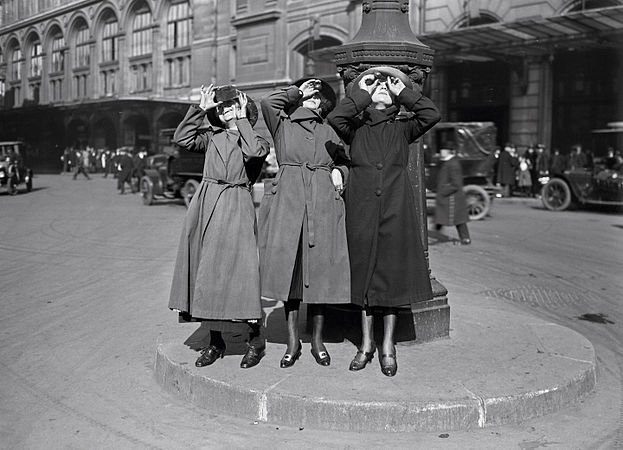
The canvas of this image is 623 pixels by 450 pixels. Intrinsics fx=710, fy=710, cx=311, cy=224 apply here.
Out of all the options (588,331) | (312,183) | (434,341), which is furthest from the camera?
(588,331)

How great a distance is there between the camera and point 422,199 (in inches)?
208

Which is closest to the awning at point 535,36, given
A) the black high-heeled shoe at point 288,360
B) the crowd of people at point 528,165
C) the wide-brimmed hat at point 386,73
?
the crowd of people at point 528,165

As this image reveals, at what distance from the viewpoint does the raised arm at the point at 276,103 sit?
4580 millimetres

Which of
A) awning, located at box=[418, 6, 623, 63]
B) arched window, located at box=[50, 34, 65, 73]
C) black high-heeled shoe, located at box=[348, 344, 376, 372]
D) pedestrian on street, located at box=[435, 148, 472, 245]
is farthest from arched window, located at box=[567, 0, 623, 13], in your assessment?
arched window, located at box=[50, 34, 65, 73]

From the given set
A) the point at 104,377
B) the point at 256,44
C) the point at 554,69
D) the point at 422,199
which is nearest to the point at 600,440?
the point at 422,199

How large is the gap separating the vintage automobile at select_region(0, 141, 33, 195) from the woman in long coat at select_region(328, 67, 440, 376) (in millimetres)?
21739

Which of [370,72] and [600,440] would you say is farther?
[370,72]

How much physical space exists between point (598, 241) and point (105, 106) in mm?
37430

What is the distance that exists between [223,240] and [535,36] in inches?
762

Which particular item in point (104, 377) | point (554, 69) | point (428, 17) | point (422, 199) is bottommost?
point (104, 377)

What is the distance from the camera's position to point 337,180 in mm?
4535

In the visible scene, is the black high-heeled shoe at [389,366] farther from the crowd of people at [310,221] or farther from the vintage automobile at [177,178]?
the vintage automobile at [177,178]

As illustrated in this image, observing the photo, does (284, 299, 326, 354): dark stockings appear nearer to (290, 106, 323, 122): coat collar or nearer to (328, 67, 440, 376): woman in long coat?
(328, 67, 440, 376): woman in long coat

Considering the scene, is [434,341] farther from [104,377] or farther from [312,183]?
[104,377]
